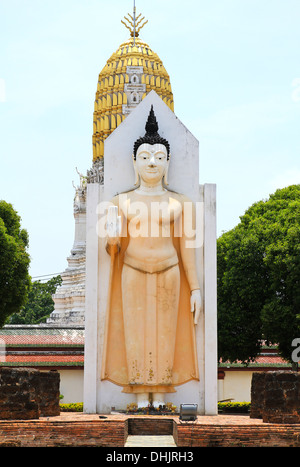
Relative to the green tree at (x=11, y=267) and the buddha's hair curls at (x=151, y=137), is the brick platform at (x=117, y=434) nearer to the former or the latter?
the buddha's hair curls at (x=151, y=137)

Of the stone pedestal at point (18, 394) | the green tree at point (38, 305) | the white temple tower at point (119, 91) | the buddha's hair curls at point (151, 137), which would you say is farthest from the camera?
the green tree at point (38, 305)

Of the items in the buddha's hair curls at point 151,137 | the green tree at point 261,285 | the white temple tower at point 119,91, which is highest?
the white temple tower at point 119,91

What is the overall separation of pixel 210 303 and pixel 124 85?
36.5 m

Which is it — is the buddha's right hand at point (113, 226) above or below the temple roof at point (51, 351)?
above

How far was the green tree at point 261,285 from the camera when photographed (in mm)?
21797

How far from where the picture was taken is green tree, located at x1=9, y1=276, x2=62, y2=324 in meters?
59.3

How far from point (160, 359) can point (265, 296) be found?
9.77 m

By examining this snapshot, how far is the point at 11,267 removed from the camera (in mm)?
23672

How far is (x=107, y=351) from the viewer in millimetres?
14062

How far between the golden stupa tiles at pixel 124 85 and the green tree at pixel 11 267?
78.0ft

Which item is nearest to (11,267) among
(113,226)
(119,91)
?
(113,226)

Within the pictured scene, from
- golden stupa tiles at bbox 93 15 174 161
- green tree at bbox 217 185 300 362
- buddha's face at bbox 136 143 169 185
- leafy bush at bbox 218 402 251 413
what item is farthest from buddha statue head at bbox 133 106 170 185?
golden stupa tiles at bbox 93 15 174 161

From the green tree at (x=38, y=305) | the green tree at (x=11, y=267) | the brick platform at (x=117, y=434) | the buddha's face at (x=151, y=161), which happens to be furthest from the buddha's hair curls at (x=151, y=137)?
the green tree at (x=38, y=305)
